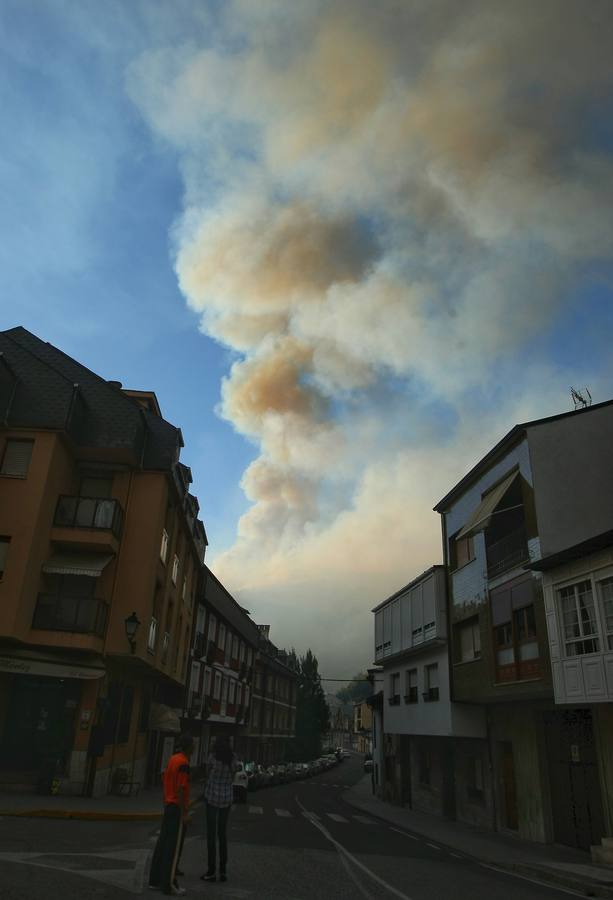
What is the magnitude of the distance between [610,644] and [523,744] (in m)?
7.73

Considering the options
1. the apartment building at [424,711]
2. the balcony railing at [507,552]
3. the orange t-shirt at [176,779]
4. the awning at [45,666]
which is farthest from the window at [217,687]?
the orange t-shirt at [176,779]

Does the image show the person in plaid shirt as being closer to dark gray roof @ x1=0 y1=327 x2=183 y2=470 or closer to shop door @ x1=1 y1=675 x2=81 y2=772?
shop door @ x1=1 y1=675 x2=81 y2=772

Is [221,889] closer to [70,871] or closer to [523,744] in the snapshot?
[70,871]

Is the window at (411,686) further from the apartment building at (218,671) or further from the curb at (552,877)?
the curb at (552,877)

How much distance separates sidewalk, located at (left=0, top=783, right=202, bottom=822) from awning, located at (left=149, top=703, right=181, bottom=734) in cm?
795

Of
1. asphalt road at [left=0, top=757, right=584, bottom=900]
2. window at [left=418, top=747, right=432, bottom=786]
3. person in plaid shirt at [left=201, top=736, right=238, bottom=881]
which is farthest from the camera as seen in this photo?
window at [left=418, top=747, right=432, bottom=786]

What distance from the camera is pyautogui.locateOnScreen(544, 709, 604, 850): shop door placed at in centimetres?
1644

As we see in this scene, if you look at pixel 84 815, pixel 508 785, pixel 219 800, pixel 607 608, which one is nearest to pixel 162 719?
pixel 84 815

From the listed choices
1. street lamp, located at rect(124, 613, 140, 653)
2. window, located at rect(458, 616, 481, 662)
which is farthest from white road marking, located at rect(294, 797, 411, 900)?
window, located at rect(458, 616, 481, 662)

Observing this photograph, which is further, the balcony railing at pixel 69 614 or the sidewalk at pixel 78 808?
the balcony railing at pixel 69 614

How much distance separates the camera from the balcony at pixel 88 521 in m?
20.3

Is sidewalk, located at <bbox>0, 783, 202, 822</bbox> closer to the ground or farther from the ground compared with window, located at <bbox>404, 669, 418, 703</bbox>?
closer to the ground

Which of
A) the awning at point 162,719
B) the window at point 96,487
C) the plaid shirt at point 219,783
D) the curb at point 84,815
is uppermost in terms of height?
the window at point 96,487

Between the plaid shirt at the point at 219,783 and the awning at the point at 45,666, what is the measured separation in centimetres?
1188
